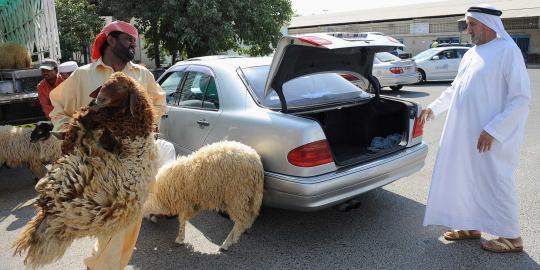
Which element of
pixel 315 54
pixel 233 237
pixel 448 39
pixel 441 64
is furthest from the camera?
pixel 448 39

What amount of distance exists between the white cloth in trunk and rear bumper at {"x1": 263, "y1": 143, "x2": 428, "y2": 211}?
1.44 feet

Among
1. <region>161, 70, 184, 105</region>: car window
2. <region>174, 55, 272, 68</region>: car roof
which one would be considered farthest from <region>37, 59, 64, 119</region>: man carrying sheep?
<region>174, 55, 272, 68</region>: car roof

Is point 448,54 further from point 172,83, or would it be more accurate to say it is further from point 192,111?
point 192,111

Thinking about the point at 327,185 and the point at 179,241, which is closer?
the point at 327,185

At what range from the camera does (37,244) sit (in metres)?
2.45

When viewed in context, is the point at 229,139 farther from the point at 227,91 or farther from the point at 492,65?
the point at 492,65

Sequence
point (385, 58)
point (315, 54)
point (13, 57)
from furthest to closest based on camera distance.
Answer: point (385, 58) → point (13, 57) → point (315, 54)

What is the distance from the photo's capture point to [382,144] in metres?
4.61

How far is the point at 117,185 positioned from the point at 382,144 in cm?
289

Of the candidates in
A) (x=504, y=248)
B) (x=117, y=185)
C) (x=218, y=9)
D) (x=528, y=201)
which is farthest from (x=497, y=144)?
(x=218, y=9)

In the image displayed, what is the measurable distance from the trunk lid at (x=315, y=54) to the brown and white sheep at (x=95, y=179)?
4.89 feet

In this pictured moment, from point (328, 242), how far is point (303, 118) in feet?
3.81

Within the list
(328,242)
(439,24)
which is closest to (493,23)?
(328,242)

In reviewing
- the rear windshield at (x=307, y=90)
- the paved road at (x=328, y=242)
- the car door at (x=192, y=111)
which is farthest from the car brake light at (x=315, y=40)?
the paved road at (x=328, y=242)
